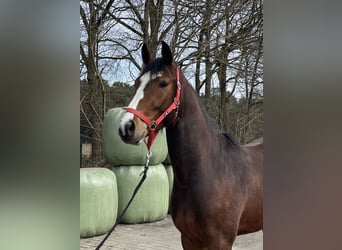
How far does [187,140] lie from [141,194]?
1.79m

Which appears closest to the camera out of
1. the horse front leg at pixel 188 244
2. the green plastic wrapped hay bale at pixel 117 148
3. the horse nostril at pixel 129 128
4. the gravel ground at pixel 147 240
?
the horse nostril at pixel 129 128

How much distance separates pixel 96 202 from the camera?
2.62m

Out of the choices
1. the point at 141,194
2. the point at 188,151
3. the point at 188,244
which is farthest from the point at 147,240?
the point at 188,151

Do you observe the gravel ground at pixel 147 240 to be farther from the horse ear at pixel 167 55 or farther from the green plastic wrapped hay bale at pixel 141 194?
the horse ear at pixel 167 55

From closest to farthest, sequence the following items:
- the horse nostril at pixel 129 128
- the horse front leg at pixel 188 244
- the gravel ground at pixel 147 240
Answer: the horse nostril at pixel 129 128 < the horse front leg at pixel 188 244 < the gravel ground at pixel 147 240

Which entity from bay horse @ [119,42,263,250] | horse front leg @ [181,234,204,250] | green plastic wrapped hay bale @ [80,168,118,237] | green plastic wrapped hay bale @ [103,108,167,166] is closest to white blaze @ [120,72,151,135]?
bay horse @ [119,42,263,250]

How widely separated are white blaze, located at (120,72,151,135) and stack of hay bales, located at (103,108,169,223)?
1.71 meters

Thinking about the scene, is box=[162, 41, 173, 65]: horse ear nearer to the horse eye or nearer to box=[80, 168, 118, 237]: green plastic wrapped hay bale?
the horse eye

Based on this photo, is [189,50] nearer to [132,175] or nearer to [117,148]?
[117,148]

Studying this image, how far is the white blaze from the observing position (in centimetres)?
116

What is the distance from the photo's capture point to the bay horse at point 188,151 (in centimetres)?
118

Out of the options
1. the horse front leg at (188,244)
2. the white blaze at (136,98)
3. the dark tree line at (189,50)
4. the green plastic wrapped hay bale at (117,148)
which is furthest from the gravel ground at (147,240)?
the white blaze at (136,98)
